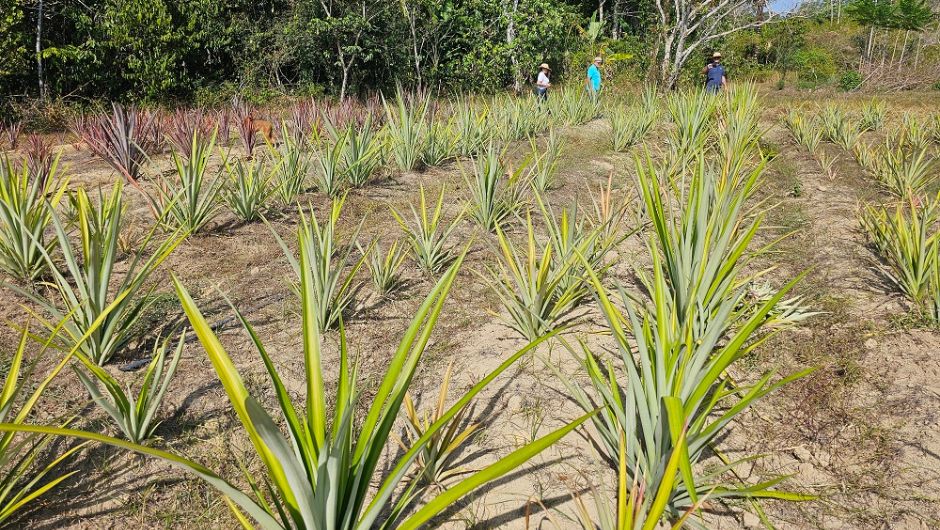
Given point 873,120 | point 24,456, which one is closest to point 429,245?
point 24,456

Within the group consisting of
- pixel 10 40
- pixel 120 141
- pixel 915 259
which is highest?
pixel 10 40

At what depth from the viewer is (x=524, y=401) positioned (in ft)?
4.89

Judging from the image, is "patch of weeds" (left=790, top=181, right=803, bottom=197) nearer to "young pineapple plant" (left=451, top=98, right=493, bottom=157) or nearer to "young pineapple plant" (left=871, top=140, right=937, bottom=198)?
"young pineapple plant" (left=871, top=140, right=937, bottom=198)

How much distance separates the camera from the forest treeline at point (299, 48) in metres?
8.48

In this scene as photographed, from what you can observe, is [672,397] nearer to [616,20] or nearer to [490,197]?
[490,197]

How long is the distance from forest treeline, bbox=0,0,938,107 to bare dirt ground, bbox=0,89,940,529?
5.54 m

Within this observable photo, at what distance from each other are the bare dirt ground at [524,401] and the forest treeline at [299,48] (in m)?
5.54

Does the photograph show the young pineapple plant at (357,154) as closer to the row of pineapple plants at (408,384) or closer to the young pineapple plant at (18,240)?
the row of pineapple plants at (408,384)

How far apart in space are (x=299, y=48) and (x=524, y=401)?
10733 millimetres

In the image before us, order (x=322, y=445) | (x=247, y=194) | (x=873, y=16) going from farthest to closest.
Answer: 1. (x=873, y=16)
2. (x=247, y=194)
3. (x=322, y=445)

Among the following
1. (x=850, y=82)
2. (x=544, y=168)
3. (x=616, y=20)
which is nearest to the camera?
(x=544, y=168)

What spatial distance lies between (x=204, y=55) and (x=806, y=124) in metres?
10.6

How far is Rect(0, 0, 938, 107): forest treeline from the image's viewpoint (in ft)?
27.8

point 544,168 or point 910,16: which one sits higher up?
point 910,16
